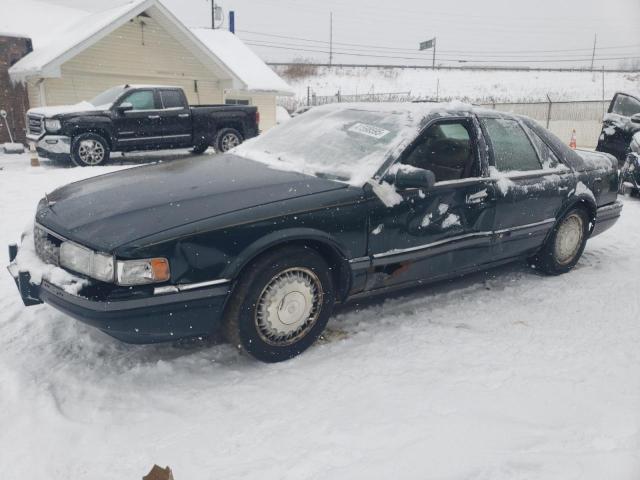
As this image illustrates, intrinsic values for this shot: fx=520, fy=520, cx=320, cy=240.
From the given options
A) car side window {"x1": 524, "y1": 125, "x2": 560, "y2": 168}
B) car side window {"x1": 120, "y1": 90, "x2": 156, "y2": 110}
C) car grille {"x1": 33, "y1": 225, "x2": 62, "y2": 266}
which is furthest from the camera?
car side window {"x1": 120, "y1": 90, "x2": 156, "y2": 110}

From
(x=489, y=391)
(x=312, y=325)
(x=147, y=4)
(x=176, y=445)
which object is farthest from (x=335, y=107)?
(x=147, y=4)

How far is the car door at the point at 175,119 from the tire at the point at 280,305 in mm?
10108

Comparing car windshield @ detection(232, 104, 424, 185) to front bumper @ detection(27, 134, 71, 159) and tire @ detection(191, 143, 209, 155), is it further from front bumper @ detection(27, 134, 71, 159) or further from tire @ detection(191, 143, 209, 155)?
tire @ detection(191, 143, 209, 155)

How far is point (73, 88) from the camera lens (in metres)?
15.5

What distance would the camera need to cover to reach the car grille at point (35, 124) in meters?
10.7

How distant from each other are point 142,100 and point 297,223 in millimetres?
10354

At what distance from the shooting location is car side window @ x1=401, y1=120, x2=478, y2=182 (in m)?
3.74

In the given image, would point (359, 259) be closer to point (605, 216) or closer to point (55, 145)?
point (605, 216)

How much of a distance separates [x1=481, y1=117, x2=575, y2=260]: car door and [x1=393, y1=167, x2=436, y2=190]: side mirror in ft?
3.19

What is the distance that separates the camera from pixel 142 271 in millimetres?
2602

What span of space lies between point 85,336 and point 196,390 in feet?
3.21


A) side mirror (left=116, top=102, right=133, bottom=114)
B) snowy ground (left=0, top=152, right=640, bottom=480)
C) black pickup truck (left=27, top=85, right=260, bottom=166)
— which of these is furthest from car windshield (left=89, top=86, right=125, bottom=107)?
snowy ground (left=0, top=152, right=640, bottom=480)

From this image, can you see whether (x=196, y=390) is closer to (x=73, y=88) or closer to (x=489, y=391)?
(x=489, y=391)

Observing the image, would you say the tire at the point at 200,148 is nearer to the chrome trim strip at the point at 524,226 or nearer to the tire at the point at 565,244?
the tire at the point at 565,244
